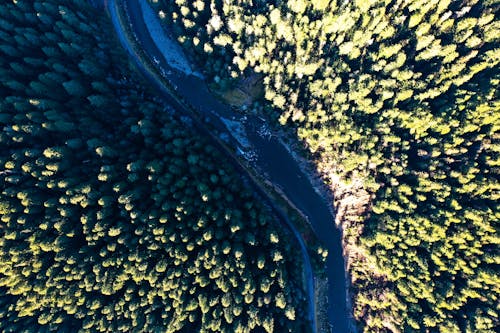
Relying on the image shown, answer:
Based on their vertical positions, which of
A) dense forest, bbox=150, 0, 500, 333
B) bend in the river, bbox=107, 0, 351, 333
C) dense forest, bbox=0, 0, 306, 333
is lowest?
dense forest, bbox=0, 0, 306, 333

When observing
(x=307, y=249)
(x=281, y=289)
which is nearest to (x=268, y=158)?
(x=307, y=249)

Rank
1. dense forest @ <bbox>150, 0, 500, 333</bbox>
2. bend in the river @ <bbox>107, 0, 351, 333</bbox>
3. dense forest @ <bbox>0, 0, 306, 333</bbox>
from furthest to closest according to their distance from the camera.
Answer: bend in the river @ <bbox>107, 0, 351, 333</bbox>
dense forest @ <bbox>150, 0, 500, 333</bbox>
dense forest @ <bbox>0, 0, 306, 333</bbox>

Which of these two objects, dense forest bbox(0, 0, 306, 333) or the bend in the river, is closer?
dense forest bbox(0, 0, 306, 333)

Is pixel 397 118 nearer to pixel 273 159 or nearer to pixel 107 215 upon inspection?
pixel 273 159

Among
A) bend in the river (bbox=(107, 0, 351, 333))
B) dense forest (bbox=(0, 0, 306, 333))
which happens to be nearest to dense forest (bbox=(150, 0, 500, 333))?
bend in the river (bbox=(107, 0, 351, 333))

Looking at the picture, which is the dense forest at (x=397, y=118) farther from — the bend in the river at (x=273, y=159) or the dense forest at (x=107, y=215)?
the dense forest at (x=107, y=215)

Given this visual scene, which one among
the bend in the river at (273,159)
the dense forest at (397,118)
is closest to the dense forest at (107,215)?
the bend in the river at (273,159)

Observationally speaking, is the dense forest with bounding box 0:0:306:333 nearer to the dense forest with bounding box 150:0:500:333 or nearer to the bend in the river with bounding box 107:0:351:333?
the bend in the river with bounding box 107:0:351:333
